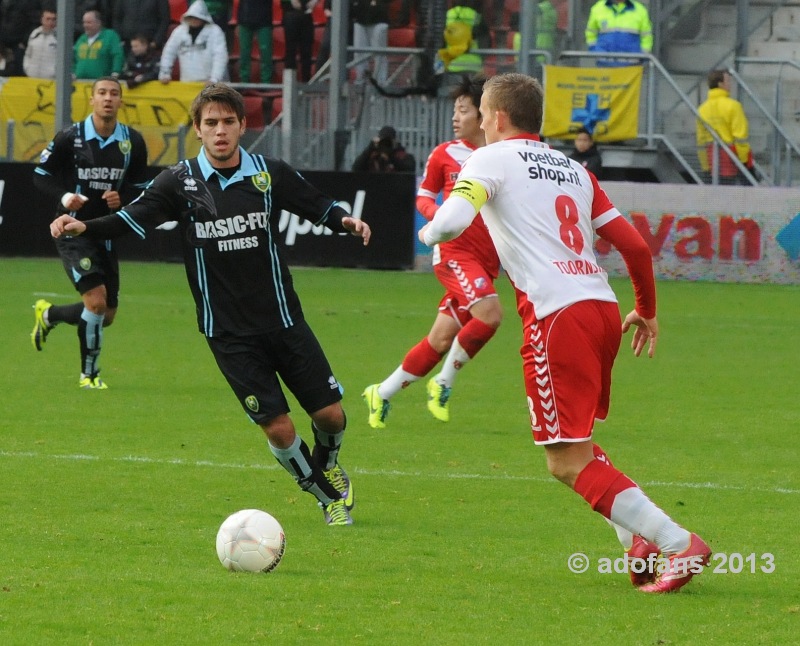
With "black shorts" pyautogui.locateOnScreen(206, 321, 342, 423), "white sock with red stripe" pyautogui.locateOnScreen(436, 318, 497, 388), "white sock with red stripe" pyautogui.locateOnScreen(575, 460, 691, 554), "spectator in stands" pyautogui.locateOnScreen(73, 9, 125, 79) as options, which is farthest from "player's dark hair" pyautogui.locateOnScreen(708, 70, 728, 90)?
"white sock with red stripe" pyautogui.locateOnScreen(575, 460, 691, 554)

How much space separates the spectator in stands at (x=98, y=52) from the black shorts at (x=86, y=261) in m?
12.8

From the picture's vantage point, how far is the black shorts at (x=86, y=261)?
35.3 ft

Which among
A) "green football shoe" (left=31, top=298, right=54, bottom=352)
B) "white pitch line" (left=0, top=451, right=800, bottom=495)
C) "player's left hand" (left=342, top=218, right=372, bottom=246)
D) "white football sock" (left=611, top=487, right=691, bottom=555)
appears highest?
"player's left hand" (left=342, top=218, right=372, bottom=246)

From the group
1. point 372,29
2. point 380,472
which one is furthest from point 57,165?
point 372,29

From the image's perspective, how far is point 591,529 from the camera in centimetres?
658

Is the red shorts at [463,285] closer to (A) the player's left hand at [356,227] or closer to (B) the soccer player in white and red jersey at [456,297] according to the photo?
(B) the soccer player in white and red jersey at [456,297]

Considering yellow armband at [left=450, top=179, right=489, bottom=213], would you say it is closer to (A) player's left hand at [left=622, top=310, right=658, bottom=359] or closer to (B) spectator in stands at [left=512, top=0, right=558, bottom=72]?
(A) player's left hand at [left=622, top=310, right=658, bottom=359]

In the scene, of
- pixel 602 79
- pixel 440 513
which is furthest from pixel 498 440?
pixel 602 79

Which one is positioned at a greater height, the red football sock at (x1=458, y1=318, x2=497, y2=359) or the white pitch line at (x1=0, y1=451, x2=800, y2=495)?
the red football sock at (x1=458, y1=318, x2=497, y2=359)

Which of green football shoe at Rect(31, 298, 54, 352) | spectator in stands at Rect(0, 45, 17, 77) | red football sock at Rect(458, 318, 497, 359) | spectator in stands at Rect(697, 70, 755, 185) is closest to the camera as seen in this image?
red football sock at Rect(458, 318, 497, 359)

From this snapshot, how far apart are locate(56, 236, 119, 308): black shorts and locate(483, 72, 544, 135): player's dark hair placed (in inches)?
227

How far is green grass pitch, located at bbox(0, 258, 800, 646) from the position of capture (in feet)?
16.5

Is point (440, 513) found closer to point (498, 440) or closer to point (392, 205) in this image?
point (498, 440)

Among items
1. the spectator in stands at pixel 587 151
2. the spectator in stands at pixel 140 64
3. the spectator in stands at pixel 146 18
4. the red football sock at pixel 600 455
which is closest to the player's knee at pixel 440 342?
the red football sock at pixel 600 455
